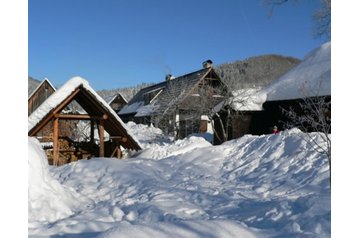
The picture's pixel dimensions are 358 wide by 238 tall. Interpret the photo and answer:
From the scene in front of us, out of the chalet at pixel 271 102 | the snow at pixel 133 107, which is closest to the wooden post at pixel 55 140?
the chalet at pixel 271 102

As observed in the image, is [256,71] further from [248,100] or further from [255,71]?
[248,100]

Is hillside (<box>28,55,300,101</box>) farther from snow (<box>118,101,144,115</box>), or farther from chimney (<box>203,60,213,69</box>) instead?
snow (<box>118,101,144,115</box>)

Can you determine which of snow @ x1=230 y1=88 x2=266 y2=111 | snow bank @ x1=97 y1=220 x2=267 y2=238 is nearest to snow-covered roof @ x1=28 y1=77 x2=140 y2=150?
snow bank @ x1=97 y1=220 x2=267 y2=238

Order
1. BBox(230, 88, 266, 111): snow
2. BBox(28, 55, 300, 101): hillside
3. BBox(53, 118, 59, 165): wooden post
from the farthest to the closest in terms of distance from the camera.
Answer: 1. BBox(28, 55, 300, 101): hillside
2. BBox(230, 88, 266, 111): snow
3. BBox(53, 118, 59, 165): wooden post

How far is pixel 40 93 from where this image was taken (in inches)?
1220

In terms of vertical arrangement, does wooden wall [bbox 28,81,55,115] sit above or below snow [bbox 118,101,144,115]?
above

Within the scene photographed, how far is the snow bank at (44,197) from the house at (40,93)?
26.5m

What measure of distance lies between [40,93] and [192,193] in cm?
2798

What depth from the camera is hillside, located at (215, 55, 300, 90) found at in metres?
25.5

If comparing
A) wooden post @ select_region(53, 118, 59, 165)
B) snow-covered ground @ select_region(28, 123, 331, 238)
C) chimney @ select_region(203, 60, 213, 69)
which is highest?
chimney @ select_region(203, 60, 213, 69)

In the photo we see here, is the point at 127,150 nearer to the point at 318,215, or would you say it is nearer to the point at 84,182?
the point at 84,182

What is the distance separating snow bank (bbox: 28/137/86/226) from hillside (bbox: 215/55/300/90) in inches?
727
